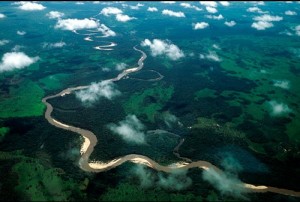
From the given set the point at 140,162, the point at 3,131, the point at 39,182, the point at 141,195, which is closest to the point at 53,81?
the point at 3,131

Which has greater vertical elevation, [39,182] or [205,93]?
[39,182]

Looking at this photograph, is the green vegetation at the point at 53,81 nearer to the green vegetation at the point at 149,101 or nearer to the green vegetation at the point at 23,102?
the green vegetation at the point at 23,102

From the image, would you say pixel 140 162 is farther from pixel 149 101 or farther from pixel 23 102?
pixel 23 102

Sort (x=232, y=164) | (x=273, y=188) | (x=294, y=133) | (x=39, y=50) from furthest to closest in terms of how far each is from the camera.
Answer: (x=39, y=50)
(x=294, y=133)
(x=232, y=164)
(x=273, y=188)

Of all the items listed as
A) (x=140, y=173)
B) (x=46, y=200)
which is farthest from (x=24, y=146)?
(x=140, y=173)

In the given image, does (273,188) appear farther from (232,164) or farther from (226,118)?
(226,118)
